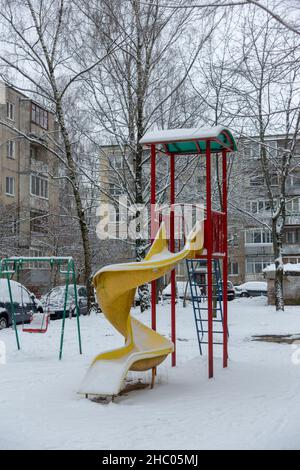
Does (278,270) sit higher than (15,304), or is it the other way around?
(278,270)

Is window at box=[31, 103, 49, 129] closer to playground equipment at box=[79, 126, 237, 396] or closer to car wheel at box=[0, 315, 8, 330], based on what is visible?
car wheel at box=[0, 315, 8, 330]

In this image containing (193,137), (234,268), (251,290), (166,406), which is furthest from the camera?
(234,268)

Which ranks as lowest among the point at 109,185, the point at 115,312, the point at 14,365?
the point at 14,365

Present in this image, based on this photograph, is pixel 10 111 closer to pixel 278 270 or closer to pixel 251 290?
pixel 251 290

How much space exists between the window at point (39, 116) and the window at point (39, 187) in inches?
158

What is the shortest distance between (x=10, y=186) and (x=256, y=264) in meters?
28.0

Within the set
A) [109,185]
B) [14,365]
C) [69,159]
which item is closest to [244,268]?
[109,185]

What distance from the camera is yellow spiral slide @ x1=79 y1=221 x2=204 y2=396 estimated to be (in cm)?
762

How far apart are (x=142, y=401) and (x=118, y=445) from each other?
1988 millimetres

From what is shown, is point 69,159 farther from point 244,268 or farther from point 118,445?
point 244,268

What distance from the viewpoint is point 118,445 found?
18.1ft

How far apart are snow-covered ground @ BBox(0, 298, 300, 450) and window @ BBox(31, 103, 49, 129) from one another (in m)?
29.8

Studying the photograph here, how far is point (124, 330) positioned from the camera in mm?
8375

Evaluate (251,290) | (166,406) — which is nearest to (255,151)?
(166,406)
